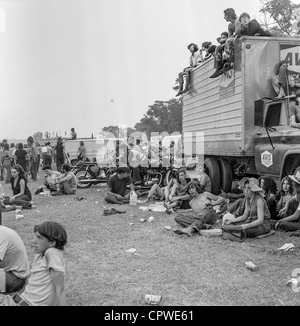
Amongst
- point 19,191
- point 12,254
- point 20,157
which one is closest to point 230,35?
point 19,191

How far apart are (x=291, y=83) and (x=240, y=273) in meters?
4.48

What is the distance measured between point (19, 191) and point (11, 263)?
649 centimetres

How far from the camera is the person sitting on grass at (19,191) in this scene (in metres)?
9.44

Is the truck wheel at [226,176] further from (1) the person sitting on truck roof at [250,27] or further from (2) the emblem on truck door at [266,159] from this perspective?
(1) the person sitting on truck roof at [250,27]

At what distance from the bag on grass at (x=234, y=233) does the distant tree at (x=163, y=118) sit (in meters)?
41.1

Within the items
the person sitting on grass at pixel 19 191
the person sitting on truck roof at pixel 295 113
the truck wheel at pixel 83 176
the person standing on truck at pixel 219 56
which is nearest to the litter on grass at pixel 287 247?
the person sitting on truck roof at pixel 295 113

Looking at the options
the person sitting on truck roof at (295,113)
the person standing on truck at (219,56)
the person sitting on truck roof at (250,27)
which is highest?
the person sitting on truck roof at (250,27)

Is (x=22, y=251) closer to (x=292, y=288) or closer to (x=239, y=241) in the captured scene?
(x=292, y=288)

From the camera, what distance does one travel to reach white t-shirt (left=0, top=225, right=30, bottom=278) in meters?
3.43

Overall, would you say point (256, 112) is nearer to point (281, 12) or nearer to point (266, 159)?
point (266, 159)

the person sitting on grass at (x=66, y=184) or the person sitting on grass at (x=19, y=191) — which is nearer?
the person sitting on grass at (x=19, y=191)

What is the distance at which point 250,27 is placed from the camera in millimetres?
8297
